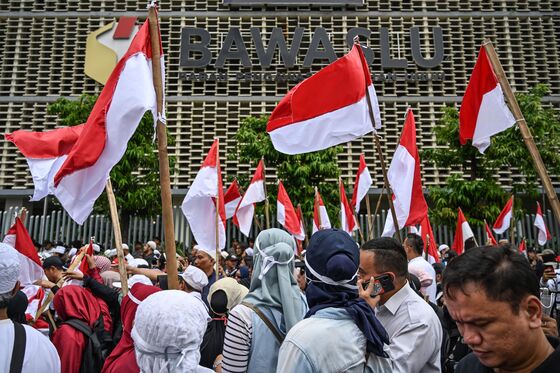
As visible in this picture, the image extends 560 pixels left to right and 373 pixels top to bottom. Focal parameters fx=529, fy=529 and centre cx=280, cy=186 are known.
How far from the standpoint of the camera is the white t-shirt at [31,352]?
2273mm

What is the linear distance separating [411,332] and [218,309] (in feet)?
A: 3.75

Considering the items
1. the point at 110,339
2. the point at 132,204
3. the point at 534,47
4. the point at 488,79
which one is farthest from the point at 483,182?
the point at 110,339

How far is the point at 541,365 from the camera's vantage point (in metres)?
1.35

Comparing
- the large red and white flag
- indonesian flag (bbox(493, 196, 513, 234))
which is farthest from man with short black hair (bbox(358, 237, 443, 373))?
indonesian flag (bbox(493, 196, 513, 234))

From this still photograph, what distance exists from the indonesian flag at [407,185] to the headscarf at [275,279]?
283 centimetres

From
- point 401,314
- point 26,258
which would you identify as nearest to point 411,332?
point 401,314

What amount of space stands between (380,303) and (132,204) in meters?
12.0

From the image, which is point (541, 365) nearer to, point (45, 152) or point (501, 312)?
point (501, 312)

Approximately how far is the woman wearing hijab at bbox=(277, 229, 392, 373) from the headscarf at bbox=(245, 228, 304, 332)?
1.22ft

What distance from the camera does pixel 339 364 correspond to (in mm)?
1942

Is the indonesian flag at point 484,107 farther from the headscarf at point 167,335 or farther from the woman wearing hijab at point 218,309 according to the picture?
the headscarf at point 167,335

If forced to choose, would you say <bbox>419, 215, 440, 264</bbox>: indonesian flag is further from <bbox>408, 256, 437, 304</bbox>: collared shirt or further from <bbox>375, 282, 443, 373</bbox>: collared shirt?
<bbox>375, 282, 443, 373</bbox>: collared shirt

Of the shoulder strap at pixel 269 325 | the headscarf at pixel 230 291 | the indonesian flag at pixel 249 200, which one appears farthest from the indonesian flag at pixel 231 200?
the shoulder strap at pixel 269 325

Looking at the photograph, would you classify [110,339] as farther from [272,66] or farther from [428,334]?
[272,66]
